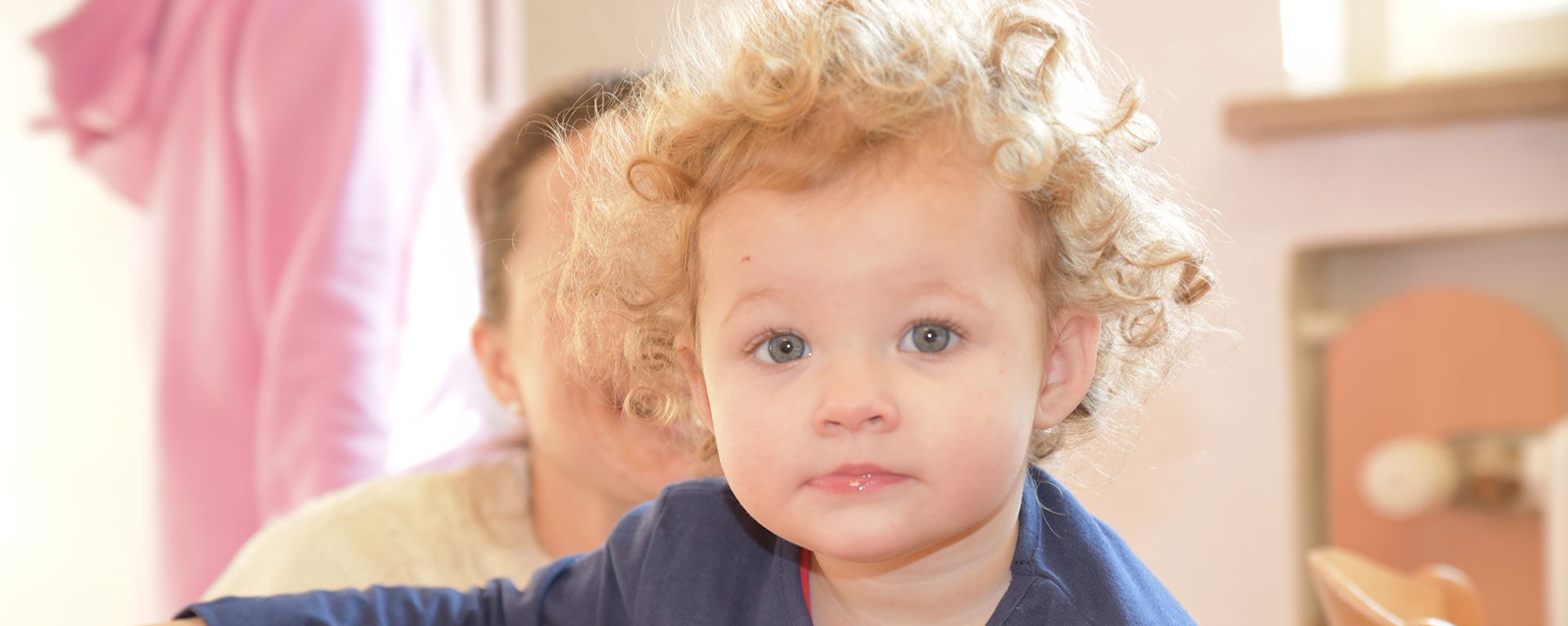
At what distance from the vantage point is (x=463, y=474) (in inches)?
40.4

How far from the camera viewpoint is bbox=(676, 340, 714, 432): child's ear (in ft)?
2.20

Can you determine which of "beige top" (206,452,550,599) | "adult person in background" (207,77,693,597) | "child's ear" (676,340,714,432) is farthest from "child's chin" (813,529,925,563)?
"beige top" (206,452,550,599)

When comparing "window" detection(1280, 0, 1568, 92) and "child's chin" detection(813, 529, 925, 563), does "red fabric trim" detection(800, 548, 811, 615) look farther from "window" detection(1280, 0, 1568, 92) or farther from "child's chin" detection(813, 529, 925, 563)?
"window" detection(1280, 0, 1568, 92)

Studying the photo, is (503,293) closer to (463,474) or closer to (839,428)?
(463,474)

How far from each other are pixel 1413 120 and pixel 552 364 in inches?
34.7

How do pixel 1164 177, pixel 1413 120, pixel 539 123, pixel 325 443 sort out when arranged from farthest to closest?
pixel 1413 120 < pixel 325 443 < pixel 539 123 < pixel 1164 177

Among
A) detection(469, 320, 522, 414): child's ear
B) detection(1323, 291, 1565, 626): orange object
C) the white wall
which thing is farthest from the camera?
detection(1323, 291, 1565, 626): orange object

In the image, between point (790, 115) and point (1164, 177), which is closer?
point (790, 115)

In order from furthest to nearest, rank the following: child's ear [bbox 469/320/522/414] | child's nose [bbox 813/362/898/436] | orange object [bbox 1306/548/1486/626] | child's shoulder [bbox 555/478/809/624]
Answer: child's ear [bbox 469/320/522/414], orange object [bbox 1306/548/1486/626], child's shoulder [bbox 555/478/809/624], child's nose [bbox 813/362/898/436]

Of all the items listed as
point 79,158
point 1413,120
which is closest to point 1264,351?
point 1413,120

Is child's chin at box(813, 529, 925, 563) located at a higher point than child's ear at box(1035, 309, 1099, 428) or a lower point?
lower

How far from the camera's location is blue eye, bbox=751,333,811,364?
0.58 m

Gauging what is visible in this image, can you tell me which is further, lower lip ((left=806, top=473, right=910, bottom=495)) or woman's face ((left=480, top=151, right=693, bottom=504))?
woman's face ((left=480, top=151, right=693, bottom=504))

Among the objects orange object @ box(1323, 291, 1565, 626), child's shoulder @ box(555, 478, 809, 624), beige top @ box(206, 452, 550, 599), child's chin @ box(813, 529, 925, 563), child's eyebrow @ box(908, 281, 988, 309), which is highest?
child's eyebrow @ box(908, 281, 988, 309)
